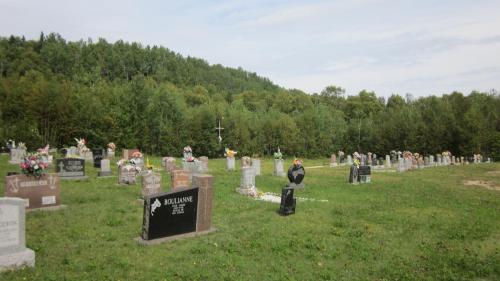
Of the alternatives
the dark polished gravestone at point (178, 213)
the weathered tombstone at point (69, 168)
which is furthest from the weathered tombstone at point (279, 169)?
the dark polished gravestone at point (178, 213)

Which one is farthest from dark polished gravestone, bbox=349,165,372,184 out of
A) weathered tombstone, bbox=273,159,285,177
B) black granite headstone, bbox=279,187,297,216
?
black granite headstone, bbox=279,187,297,216

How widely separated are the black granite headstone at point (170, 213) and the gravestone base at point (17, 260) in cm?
237

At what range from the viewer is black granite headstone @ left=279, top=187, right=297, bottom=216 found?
1230 centimetres

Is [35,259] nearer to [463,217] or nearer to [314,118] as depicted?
[463,217]

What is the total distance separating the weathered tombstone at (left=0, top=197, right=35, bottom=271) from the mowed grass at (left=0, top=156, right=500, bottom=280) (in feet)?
0.79

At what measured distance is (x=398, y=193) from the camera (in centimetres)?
1741

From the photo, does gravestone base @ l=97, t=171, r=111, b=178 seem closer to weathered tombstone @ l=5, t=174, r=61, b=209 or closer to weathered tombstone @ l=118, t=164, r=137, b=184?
weathered tombstone @ l=118, t=164, r=137, b=184

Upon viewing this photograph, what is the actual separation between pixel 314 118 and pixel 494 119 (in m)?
23.2

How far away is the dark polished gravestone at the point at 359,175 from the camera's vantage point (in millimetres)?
20672

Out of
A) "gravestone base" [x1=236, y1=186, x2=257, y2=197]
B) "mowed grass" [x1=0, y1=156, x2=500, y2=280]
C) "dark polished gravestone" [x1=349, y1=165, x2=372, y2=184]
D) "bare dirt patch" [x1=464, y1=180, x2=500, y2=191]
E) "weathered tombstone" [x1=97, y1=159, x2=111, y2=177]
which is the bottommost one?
"mowed grass" [x1=0, y1=156, x2=500, y2=280]

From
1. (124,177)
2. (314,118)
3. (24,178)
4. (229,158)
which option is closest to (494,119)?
(314,118)

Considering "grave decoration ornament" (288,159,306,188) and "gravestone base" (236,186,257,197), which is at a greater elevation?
"grave decoration ornament" (288,159,306,188)

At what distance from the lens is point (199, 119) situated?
1880 inches

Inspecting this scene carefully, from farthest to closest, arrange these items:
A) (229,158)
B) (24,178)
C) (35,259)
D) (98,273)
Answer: (229,158)
(24,178)
(35,259)
(98,273)
